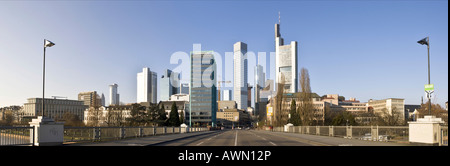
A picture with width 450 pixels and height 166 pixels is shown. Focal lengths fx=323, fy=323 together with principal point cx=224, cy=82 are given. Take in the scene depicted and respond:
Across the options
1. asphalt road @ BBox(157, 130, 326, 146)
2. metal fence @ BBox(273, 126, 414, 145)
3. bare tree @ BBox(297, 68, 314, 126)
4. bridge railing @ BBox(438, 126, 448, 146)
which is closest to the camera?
bridge railing @ BBox(438, 126, 448, 146)

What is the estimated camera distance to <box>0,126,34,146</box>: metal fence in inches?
604

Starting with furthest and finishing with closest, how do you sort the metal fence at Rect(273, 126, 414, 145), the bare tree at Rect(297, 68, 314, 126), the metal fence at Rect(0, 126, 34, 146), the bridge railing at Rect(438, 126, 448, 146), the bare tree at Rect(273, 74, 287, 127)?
the bare tree at Rect(273, 74, 287, 127)
the bare tree at Rect(297, 68, 314, 126)
the metal fence at Rect(273, 126, 414, 145)
the bridge railing at Rect(438, 126, 448, 146)
the metal fence at Rect(0, 126, 34, 146)

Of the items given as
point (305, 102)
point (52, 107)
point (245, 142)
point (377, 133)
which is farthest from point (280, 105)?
point (52, 107)

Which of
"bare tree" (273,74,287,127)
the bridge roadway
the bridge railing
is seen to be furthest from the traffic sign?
"bare tree" (273,74,287,127)

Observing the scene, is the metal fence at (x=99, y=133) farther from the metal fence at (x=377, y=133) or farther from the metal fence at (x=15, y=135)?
the metal fence at (x=377, y=133)

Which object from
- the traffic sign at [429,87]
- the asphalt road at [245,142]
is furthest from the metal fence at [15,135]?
the traffic sign at [429,87]

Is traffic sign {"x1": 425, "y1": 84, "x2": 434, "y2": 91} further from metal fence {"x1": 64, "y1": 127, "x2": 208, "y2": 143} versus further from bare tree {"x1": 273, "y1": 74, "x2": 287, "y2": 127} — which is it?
bare tree {"x1": 273, "y1": 74, "x2": 287, "y2": 127}

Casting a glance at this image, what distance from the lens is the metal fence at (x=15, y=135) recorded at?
1535 centimetres

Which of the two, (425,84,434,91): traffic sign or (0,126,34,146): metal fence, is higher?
(425,84,434,91): traffic sign

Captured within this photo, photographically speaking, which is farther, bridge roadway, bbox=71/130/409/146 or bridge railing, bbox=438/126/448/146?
bridge roadway, bbox=71/130/409/146

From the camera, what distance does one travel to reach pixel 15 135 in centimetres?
1606

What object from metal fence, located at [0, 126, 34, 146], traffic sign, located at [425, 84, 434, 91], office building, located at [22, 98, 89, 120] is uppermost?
traffic sign, located at [425, 84, 434, 91]

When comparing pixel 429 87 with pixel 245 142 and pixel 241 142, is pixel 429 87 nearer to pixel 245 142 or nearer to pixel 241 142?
pixel 245 142

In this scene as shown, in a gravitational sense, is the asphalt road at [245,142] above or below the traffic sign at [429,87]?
below
